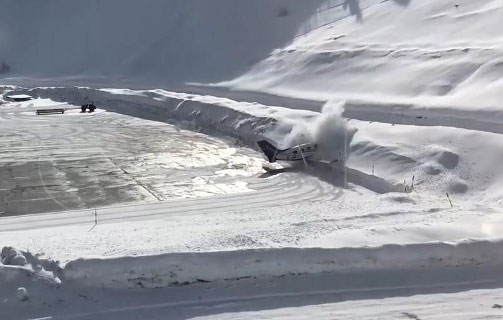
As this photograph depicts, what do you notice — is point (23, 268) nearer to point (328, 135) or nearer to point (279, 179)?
point (279, 179)

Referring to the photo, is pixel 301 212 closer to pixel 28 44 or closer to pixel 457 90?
pixel 457 90

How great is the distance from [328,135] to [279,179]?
2.67 meters

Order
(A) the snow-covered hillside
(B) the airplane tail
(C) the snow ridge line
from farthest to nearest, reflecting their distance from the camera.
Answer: (C) the snow ridge line < (A) the snow-covered hillside < (B) the airplane tail

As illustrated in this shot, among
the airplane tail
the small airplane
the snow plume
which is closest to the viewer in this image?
the small airplane

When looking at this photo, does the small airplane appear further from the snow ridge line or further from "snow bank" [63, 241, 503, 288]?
"snow bank" [63, 241, 503, 288]

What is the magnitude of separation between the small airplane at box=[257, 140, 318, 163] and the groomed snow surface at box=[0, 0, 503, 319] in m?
0.30

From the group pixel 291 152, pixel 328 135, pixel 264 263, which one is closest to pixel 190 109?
pixel 328 135

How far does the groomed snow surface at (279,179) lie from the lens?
673cm

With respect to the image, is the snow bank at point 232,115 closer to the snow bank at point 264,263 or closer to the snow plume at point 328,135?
the snow plume at point 328,135

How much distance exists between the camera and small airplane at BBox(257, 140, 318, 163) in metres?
17.5

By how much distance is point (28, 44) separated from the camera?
55.2 metres

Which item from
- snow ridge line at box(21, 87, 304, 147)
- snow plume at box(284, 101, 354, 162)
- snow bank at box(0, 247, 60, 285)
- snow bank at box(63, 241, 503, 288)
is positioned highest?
snow bank at box(0, 247, 60, 285)

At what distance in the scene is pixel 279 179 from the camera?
16.1 meters

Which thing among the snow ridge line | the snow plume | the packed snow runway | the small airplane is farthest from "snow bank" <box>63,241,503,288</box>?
the snow ridge line
